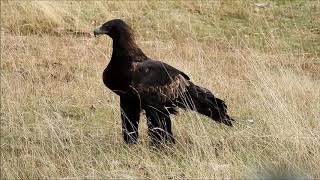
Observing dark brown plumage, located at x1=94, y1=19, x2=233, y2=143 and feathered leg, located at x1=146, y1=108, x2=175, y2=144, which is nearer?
dark brown plumage, located at x1=94, y1=19, x2=233, y2=143

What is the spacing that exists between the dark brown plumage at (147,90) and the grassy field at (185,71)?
8.4 inches

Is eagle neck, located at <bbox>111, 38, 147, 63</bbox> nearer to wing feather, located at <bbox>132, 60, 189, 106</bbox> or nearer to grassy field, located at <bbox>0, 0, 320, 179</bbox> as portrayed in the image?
wing feather, located at <bbox>132, 60, 189, 106</bbox>

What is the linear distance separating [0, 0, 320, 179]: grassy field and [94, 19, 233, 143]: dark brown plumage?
212 mm

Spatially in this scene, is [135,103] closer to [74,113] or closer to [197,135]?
[197,135]

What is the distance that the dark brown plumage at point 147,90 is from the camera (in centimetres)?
575

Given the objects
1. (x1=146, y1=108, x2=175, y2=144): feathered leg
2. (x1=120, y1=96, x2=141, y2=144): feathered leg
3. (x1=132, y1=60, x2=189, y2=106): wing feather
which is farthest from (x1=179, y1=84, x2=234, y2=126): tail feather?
(x1=120, y1=96, x2=141, y2=144): feathered leg

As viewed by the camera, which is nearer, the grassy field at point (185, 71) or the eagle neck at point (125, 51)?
the grassy field at point (185, 71)

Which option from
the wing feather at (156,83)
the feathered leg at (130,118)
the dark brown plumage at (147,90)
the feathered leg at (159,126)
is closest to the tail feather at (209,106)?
the dark brown plumage at (147,90)

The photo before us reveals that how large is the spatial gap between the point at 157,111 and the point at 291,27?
7266 millimetres

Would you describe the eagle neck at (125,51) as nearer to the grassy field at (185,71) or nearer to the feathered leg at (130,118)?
the feathered leg at (130,118)

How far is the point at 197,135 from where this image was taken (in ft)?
19.7

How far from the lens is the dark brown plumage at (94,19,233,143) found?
5754 millimetres

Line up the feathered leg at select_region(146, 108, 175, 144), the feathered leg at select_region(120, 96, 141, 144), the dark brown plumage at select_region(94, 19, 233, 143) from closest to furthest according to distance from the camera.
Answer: the dark brown plumage at select_region(94, 19, 233, 143), the feathered leg at select_region(146, 108, 175, 144), the feathered leg at select_region(120, 96, 141, 144)

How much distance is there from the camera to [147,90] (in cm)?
578
